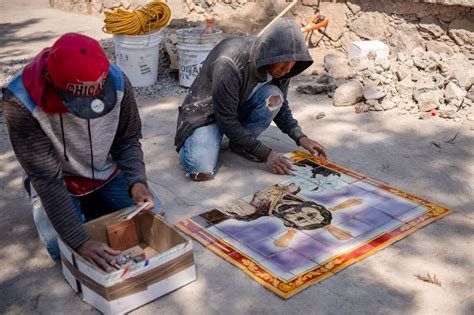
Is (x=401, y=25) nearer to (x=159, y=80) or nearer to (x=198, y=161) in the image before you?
(x=159, y=80)

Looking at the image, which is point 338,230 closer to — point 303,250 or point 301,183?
point 303,250

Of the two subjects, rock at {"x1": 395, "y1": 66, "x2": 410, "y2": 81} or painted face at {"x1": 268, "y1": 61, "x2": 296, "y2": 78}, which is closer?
painted face at {"x1": 268, "y1": 61, "x2": 296, "y2": 78}

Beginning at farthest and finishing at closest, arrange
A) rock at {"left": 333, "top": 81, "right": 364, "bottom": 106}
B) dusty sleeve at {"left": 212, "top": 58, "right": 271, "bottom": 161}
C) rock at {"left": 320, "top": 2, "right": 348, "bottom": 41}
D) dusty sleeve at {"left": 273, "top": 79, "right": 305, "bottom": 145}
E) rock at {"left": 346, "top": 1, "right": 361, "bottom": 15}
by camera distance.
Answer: rock at {"left": 320, "top": 2, "right": 348, "bottom": 41} < rock at {"left": 346, "top": 1, "right": 361, "bottom": 15} < rock at {"left": 333, "top": 81, "right": 364, "bottom": 106} < dusty sleeve at {"left": 273, "top": 79, "right": 305, "bottom": 145} < dusty sleeve at {"left": 212, "top": 58, "right": 271, "bottom": 161}

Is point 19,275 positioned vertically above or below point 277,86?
below

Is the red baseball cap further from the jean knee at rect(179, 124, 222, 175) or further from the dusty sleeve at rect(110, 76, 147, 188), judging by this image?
the jean knee at rect(179, 124, 222, 175)

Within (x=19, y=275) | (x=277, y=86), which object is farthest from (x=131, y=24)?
(x=19, y=275)

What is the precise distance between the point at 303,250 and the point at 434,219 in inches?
29.9

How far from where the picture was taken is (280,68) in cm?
318

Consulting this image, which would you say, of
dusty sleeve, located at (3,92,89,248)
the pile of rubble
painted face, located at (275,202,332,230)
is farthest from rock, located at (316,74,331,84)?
dusty sleeve, located at (3,92,89,248)

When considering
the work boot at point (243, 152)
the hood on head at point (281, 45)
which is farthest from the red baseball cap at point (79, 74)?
the work boot at point (243, 152)

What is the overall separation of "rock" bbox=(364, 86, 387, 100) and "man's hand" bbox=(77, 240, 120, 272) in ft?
9.50

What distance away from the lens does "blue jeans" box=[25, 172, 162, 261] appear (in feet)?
8.64

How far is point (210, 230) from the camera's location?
2889 millimetres

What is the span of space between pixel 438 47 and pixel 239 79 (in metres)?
2.65
